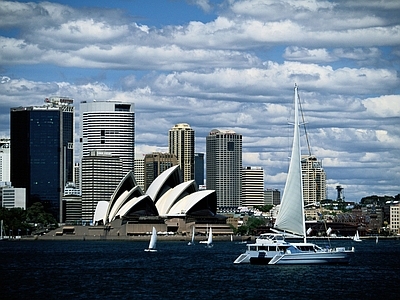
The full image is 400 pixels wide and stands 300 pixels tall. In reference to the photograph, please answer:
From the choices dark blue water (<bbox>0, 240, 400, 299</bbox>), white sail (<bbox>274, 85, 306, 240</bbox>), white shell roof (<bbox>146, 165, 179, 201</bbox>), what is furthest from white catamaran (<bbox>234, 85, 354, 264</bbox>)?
white shell roof (<bbox>146, 165, 179, 201</bbox>)

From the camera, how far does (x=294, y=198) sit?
7781 centimetres

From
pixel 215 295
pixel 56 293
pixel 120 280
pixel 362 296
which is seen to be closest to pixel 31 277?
pixel 120 280

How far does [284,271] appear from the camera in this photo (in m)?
75.0

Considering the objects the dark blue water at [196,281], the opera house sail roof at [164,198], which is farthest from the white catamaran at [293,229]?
the opera house sail roof at [164,198]

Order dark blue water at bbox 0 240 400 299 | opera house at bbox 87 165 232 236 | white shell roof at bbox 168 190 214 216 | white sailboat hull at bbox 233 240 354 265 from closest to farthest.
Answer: dark blue water at bbox 0 240 400 299
white sailboat hull at bbox 233 240 354 265
white shell roof at bbox 168 190 214 216
opera house at bbox 87 165 232 236

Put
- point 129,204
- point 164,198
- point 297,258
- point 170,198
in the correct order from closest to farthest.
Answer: point 297,258, point 170,198, point 129,204, point 164,198

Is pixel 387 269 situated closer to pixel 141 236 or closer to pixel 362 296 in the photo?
pixel 362 296

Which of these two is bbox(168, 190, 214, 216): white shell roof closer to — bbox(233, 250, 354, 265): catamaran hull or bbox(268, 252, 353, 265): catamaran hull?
bbox(233, 250, 354, 265): catamaran hull

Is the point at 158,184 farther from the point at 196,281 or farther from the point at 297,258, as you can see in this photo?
the point at 196,281

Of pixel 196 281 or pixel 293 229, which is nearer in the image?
pixel 196 281

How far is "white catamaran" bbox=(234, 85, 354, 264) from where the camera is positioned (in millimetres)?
77500

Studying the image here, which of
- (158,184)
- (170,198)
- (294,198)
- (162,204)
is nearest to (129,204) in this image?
(162,204)

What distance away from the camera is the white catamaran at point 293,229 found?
77500mm

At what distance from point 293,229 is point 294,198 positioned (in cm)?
237
